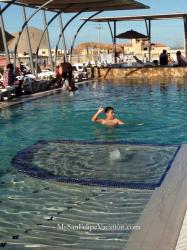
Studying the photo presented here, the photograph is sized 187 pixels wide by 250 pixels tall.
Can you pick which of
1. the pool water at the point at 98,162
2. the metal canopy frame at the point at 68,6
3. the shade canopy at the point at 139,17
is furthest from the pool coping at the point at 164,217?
the shade canopy at the point at 139,17

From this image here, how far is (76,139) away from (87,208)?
382 centimetres

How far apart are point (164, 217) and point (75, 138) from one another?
4739 mm

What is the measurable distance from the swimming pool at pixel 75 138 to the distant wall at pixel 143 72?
5.72 meters

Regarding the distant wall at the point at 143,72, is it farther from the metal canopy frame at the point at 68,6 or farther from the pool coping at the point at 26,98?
the pool coping at the point at 26,98

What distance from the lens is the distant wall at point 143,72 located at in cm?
2253

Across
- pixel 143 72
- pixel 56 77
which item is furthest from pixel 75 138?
pixel 143 72

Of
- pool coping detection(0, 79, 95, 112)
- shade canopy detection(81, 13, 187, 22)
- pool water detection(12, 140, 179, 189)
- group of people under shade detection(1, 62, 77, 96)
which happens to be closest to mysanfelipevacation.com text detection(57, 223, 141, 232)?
pool water detection(12, 140, 179, 189)

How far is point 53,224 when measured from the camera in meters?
4.07

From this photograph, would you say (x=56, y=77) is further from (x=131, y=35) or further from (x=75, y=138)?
(x=131, y=35)

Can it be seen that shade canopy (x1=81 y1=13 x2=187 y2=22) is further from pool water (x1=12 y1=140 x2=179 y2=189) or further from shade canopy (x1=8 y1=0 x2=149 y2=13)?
pool water (x1=12 y1=140 x2=179 y2=189)

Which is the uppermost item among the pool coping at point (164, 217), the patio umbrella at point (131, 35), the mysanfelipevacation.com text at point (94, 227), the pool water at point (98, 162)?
the patio umbrella at point (131, 35)

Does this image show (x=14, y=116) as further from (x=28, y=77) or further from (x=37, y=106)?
(x=28, y=77)

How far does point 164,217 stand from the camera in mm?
3699

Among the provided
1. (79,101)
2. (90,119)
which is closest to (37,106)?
(79,101)
